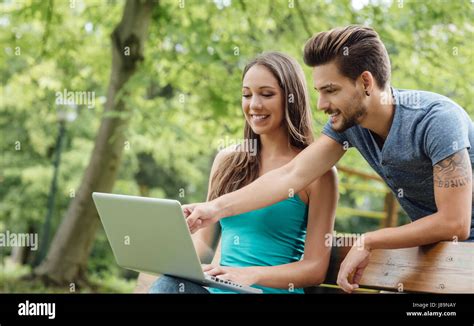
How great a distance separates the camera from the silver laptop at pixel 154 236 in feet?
6.68

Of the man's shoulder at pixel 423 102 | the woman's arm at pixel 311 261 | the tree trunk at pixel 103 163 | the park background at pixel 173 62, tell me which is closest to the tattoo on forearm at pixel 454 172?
the man's shoulder at pixel 423 102

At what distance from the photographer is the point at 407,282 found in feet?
6.98

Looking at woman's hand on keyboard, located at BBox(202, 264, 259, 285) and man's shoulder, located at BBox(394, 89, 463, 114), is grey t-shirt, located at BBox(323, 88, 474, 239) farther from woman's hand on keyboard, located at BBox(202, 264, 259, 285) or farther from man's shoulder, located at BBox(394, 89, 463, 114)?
woman's hand on keyboard, located at BBox(202, 264, 259, 285)

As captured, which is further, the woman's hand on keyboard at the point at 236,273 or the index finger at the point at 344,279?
the woman's hand on keyboard at the point at 236,273

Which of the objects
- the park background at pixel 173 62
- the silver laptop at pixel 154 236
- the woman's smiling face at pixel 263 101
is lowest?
the silver laptop at pixel 154 236

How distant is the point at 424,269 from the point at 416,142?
1.25 ft

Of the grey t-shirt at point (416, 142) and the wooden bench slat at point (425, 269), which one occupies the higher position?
the grey t-shirt at point (416, 142)

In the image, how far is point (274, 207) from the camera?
2.47 m

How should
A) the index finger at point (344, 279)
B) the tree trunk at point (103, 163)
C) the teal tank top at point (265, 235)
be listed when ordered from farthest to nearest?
the tree trunk at point (103, 163) → the teal tank top at point (265, 235) → the index finger at point (344, 279)

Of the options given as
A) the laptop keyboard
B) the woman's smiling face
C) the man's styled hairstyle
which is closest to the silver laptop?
the laptop keyboard

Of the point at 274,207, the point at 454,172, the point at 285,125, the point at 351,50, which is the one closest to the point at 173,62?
the point at 285,125

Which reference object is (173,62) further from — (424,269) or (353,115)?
(424,269)

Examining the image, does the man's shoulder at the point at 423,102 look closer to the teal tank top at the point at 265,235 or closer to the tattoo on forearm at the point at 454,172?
the tattoo on forearm at the point at 454,172
